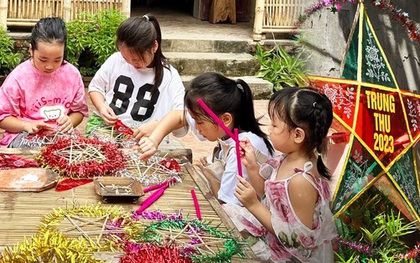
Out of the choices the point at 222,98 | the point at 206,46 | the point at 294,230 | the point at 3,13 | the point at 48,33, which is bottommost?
the point at 206,46

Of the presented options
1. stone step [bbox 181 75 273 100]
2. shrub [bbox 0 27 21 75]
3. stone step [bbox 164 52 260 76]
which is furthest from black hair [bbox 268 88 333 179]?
stone step [bbox 164 52 260 76]

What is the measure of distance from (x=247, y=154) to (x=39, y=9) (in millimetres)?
5607

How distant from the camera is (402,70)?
3.83m

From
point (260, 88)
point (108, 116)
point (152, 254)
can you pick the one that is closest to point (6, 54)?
point (260, 88)

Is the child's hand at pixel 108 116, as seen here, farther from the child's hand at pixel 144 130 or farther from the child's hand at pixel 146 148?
the child's hand at pixel 146 148

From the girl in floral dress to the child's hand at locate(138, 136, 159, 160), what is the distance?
0.65 meters

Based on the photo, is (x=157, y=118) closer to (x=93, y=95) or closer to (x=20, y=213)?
(x=93, y=95)

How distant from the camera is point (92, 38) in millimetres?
7898

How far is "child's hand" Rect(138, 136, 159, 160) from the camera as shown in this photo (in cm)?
344

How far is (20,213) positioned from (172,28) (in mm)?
7042

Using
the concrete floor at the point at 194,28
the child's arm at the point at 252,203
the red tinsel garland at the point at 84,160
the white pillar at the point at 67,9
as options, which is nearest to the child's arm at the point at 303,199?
the child's arm at the point at 252,203

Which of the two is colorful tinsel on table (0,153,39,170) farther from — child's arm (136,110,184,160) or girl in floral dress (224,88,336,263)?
girl in floral dress (224,88,336,263)

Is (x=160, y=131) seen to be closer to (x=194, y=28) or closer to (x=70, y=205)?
(x=70, y=205)

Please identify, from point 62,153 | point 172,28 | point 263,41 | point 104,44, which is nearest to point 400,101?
point 62,153
